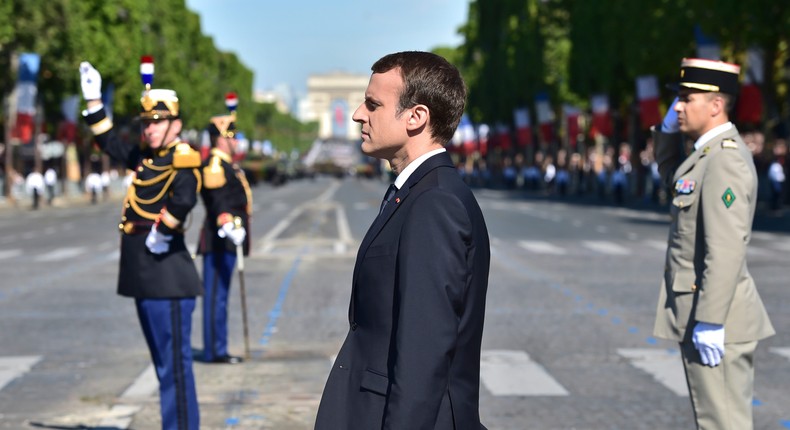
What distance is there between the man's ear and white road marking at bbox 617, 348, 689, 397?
19.7 ft

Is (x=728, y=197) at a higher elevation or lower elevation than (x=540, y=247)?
higher

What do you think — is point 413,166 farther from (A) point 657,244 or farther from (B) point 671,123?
(A) point 657,244

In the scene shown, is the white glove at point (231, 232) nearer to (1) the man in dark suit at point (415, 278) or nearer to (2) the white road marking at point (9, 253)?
(1) the man in dark suit at point (415, 278)

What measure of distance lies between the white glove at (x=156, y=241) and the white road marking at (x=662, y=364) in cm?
368

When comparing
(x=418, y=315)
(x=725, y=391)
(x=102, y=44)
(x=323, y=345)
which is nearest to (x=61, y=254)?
(x=323, y=345)

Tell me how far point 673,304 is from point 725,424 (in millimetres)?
526

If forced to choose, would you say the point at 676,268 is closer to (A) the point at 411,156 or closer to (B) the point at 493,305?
(A) the point at 411,156

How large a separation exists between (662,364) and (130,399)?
13.0 feet

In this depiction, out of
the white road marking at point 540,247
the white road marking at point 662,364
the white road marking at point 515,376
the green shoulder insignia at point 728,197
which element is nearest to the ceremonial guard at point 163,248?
the white road marking at point 515,376

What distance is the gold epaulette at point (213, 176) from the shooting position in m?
9.47

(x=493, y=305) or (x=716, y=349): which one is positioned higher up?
(x=716, y=349)

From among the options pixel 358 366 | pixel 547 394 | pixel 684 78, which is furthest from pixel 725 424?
pixel 547 394

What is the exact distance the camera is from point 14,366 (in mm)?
10875

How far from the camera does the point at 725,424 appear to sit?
5648 millimetres
